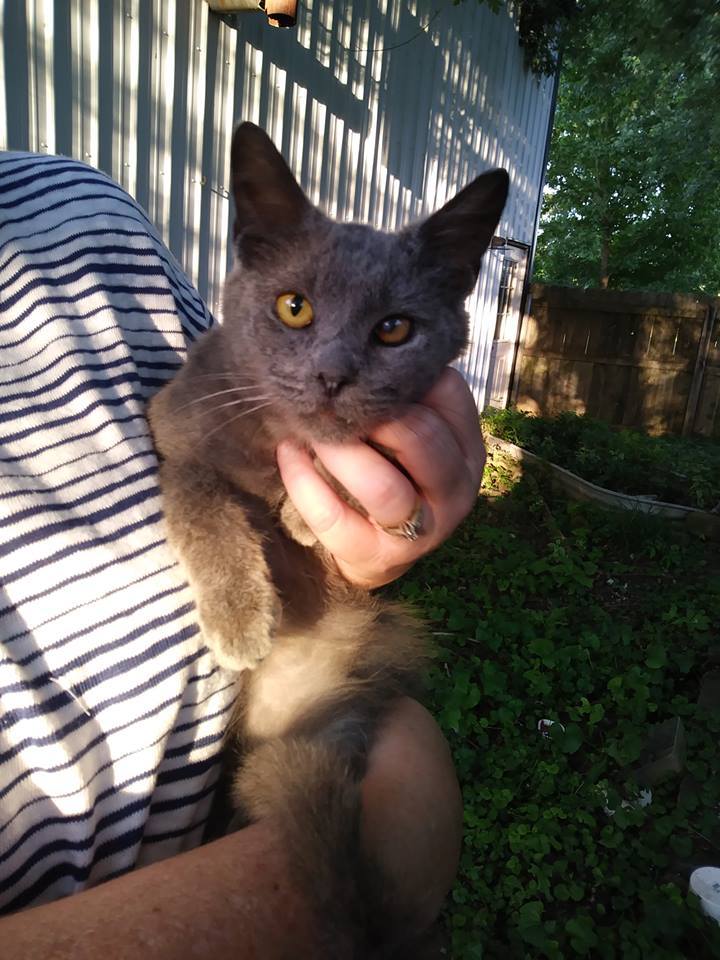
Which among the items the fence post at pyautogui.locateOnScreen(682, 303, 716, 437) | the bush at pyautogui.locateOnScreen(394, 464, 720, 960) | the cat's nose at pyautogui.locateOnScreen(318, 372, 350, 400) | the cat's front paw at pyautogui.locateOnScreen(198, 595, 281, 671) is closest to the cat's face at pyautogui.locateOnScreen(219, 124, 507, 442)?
the cat's nose at pyautogui.locateOnScreen(318, 372, 350, 400)

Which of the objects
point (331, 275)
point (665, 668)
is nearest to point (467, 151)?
point (665, 668)

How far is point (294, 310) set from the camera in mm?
1642

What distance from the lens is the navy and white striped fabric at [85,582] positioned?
1.05 metres

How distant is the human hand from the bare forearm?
657mm

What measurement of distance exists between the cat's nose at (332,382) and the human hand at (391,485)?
0.13 m

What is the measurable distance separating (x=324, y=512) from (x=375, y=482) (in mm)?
137

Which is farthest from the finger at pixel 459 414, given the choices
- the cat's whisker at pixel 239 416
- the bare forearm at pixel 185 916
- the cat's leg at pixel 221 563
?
the bare forearm at pixel 185 916

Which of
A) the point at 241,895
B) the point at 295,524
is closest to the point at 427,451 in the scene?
the point at 295,524

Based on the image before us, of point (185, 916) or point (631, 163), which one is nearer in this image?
point (185, 916)

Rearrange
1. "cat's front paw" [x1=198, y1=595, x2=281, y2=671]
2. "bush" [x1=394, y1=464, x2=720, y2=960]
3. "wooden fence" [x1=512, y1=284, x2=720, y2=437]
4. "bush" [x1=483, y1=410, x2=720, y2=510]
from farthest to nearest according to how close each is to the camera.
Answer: "wooden fence" [x1=512, y1=284, x2=720, y2=437] → "bush" [x1=483, y1=410, x2=720, y2=510] → "bush" [x1=394, y1=464, x2=720, y2=960] → "cat's front paw" [x1=198, y1=595, x2=281, y2=671]

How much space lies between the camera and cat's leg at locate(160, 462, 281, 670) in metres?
1.42

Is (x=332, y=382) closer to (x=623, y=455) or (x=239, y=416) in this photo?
(x=239, y=416)

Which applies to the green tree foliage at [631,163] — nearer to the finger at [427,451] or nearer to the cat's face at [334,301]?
the cat's face at [334,301]

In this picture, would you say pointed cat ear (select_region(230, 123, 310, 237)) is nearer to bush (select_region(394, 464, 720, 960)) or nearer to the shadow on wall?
the shadow on wall
